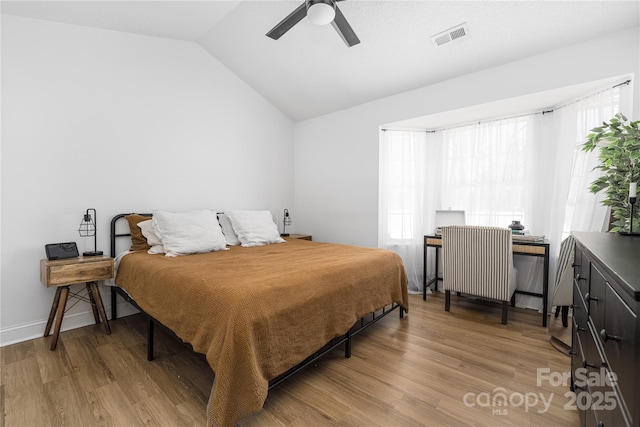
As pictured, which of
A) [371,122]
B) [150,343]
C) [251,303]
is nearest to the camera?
[251,303]

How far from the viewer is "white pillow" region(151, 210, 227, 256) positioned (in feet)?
8.66

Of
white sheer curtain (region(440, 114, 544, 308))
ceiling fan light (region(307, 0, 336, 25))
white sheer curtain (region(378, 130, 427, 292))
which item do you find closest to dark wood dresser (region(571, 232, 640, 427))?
ceiling fan light (region(307, 0, 336, 25))

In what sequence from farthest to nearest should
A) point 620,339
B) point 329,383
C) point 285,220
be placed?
point 285,220
point 329,383
point 620,339

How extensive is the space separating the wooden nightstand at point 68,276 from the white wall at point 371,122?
277 cm

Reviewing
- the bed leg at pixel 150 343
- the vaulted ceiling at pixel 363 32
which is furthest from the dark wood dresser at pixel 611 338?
the bed leg at pixel 150 343

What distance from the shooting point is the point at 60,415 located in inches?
60.4

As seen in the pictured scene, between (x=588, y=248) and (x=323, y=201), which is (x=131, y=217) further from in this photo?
(x=588, y=248)

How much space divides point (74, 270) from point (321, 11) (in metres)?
2.67

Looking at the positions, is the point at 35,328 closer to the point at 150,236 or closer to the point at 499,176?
the point at 150,236

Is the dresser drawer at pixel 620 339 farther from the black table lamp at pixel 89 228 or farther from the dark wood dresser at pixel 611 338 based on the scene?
the black table lamp at pixel 89 228

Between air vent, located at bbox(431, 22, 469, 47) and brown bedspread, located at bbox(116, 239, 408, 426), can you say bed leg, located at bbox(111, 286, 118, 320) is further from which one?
air vent, located at bbox(431, 22, 469, 47)

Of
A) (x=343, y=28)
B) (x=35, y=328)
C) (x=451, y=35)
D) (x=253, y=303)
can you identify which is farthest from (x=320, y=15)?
(x=35, y=328)

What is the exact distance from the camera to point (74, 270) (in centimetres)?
231

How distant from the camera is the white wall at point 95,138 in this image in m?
2.39
